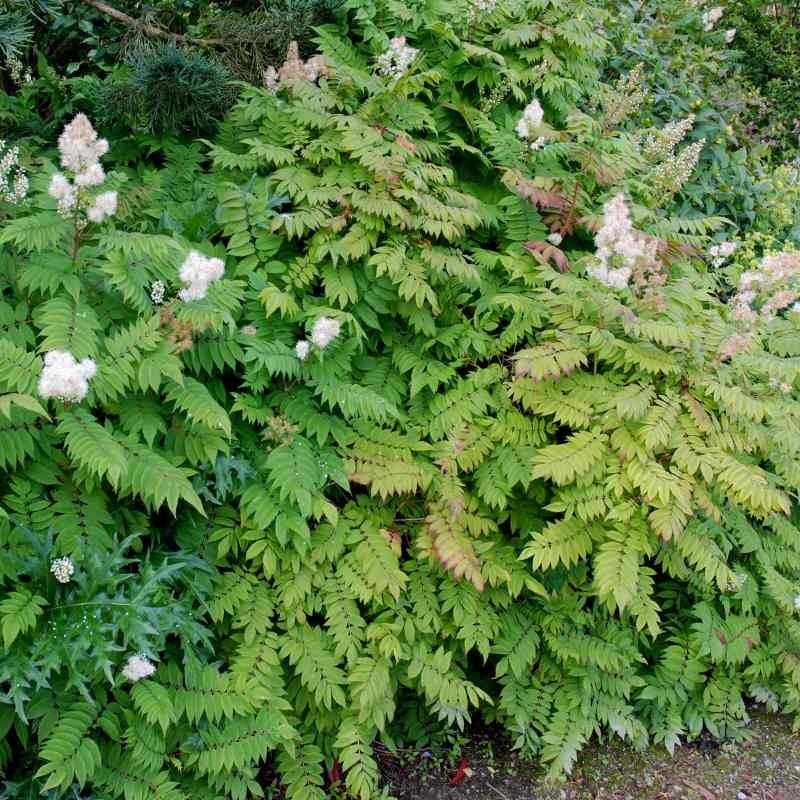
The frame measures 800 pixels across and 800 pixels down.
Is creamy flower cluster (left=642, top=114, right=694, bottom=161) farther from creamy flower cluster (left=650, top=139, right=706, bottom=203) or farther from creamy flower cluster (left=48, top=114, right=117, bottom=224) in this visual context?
creamy flower cluster (left=48, top=114, right=117, bottom=224)

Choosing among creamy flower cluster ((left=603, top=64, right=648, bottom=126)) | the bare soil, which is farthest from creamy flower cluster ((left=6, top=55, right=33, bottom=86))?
the bare soil

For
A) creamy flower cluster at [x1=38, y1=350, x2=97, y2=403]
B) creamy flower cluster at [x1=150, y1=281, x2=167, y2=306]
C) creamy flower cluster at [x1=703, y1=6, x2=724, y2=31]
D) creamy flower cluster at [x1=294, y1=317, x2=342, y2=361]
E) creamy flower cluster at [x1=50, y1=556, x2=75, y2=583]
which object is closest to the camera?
creamy flower cluster at [x1=38, y1=350, x2=97, y2=403]

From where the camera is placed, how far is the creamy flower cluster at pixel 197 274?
312cm

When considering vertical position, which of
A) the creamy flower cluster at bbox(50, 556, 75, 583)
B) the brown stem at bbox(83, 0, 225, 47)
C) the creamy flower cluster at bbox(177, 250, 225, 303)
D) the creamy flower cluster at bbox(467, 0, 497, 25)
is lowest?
the creamy flower cluster at bbox(50, 556, 75, 583)

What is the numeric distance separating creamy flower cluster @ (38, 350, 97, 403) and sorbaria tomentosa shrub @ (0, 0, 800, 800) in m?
0.01

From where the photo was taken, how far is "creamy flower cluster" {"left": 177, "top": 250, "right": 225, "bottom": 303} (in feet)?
10.2

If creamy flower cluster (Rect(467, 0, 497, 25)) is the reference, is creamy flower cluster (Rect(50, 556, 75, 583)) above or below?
below

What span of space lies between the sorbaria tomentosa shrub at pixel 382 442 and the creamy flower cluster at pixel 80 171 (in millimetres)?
15

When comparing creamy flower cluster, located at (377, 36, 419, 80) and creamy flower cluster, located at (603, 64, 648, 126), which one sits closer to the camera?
creamy flower cluster, located at (377, 36, 419, 80)

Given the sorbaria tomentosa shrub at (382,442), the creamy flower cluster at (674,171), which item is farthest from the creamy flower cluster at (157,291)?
the creamy flower cluster at (674,171)

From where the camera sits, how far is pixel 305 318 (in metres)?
3.79

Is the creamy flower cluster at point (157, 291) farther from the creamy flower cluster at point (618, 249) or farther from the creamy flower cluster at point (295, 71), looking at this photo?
the creamy flower cluster at point (618, 249)

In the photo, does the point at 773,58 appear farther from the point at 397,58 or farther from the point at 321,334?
the point at 321,334

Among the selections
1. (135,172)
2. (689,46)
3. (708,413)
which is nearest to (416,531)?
(708,413)
